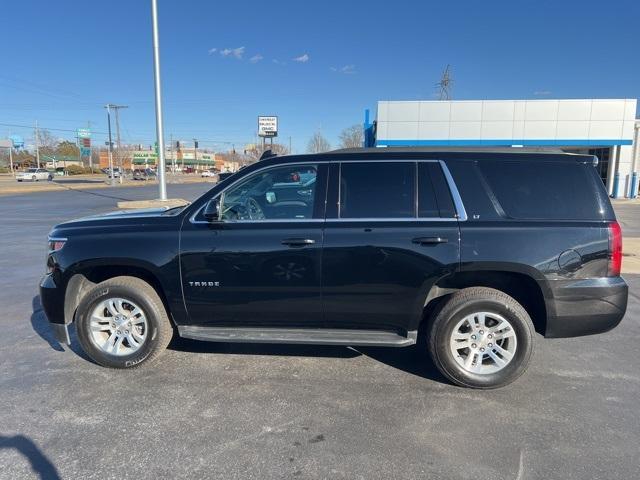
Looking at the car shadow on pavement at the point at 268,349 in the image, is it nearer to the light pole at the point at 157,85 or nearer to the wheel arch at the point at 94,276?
the wheel arch at the point at 94,276

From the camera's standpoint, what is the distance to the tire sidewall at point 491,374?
11.8ft

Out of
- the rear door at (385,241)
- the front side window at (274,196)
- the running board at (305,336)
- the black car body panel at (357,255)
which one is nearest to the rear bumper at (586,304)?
the black car body panel at (357,255)

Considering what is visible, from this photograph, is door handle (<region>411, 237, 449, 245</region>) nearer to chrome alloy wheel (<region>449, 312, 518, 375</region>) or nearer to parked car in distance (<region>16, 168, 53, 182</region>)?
chrome alloy wheel (<region>449, 312, 518, 375</region>)

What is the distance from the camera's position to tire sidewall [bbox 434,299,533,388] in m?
3.60

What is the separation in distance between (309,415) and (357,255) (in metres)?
1.27

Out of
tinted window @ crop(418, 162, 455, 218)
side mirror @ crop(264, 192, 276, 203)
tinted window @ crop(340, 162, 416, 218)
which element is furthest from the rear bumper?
side mirror @ crop(264, 192, 276, 203)

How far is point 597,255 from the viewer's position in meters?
3.53

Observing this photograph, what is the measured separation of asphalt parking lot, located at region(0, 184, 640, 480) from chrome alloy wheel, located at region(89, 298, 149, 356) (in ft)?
0.73

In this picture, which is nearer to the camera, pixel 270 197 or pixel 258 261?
pixel 258 261

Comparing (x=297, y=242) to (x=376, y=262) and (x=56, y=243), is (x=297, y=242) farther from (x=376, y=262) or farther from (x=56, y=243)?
(x=56, y=243)

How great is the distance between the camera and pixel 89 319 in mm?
3979

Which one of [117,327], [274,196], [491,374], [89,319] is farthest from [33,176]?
[491,374]

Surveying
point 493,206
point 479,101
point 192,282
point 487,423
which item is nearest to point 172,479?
point 192,282

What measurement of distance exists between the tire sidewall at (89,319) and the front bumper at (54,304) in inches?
5.8
